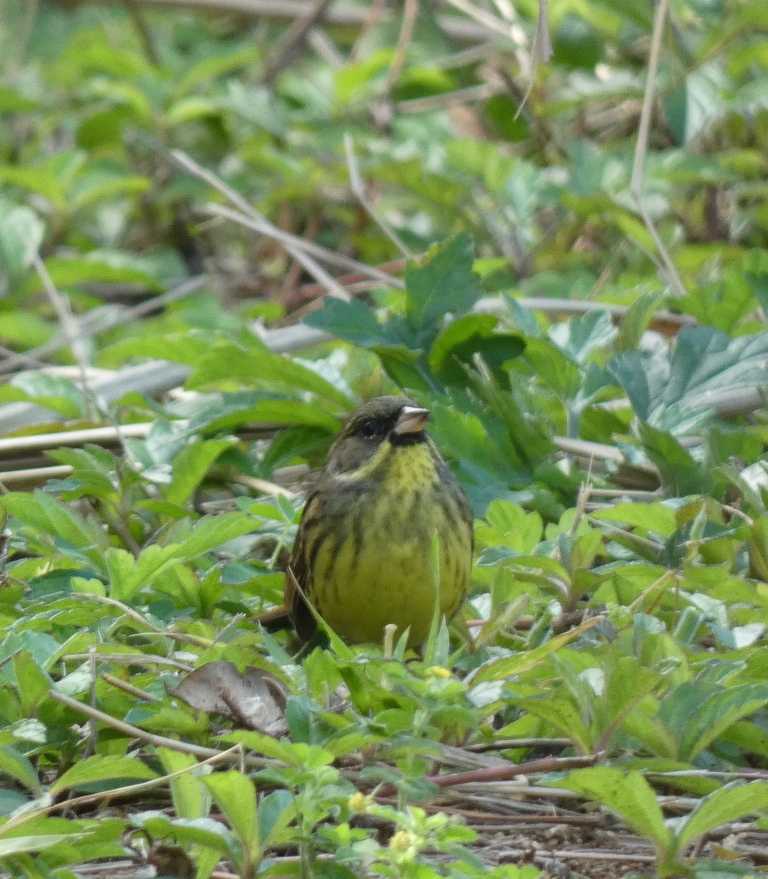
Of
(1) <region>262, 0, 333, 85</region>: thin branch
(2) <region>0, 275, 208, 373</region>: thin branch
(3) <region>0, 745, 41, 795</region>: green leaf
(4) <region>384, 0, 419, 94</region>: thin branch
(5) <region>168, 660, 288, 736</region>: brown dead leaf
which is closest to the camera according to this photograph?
(3) <region>0, 745, 41, 795</region>: green leaf

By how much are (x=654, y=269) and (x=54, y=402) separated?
6.74 feet

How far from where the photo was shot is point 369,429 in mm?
3574

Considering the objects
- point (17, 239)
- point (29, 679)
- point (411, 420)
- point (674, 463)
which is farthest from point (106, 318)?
point (29, 679)

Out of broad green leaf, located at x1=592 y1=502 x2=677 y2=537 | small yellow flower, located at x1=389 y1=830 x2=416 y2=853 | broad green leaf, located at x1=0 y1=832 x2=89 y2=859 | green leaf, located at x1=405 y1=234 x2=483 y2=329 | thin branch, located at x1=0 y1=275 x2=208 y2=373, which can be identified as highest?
broad green leaf, located at x1=0 y1=832 x2=89 y2=859

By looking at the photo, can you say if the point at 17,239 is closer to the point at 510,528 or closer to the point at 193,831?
the point at 510,528

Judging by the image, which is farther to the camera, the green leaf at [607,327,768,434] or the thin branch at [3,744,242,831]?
the green leaf at [607,327,768,434]

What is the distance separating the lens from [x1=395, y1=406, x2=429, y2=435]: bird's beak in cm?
350

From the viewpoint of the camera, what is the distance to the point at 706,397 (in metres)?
3.69

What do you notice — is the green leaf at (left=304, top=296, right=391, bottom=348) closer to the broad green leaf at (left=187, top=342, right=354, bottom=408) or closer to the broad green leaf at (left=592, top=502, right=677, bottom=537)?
the broad green leaf at (left=187, top=342, right=354, bottom=408)

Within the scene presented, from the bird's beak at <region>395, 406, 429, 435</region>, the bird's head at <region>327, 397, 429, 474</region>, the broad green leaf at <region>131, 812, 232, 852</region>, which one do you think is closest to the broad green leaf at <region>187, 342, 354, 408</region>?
the bird's head at <region>327, 397, 429, 474</region>

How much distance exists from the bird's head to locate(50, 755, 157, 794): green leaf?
1.17 metres

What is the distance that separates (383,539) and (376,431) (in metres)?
0.28

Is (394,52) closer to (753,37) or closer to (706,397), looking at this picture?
(753,37)

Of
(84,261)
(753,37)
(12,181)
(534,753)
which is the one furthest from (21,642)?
(753,37)
